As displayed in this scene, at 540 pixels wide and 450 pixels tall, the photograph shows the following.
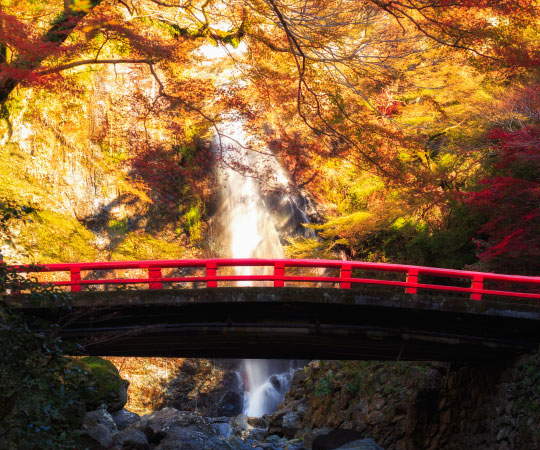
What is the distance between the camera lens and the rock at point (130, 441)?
11.4 meters

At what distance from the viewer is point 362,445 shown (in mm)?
10930

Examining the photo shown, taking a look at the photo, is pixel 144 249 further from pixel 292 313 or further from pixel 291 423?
pixel 292 313

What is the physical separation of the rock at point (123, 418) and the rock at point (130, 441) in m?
1.93

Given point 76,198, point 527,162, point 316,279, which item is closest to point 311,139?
point 527,162

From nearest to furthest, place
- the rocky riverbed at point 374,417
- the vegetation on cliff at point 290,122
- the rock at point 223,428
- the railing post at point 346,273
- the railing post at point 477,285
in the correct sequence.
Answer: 1. the railing post at point 346,273
2. the railing post at point 477,285
3. the rocky riverbed at point 374,417
4. the vegetation on cliff at point 290,122
5. the rock at point 223,428

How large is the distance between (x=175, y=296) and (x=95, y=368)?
7.58m

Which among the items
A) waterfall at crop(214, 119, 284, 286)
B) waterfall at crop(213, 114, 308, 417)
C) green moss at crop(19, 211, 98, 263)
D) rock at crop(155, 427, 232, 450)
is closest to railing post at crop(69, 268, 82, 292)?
rock at crop(155, 427, 232, 450)

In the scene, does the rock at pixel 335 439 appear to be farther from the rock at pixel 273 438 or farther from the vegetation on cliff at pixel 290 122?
the vegetation on cliff at pixel 290 122

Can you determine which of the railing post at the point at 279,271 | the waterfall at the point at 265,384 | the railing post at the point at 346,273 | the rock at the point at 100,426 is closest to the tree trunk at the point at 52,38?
the railing post at the point at 279,271

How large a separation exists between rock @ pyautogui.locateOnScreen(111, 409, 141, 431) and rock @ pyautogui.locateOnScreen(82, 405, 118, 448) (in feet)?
2.05

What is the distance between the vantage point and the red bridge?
26.1ft

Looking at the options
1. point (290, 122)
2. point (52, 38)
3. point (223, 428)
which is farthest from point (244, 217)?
point (52, 38)

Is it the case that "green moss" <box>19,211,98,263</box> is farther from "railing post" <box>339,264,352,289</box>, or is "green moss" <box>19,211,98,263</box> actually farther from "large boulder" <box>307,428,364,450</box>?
"railing post" <box>339,264,352,289</box>

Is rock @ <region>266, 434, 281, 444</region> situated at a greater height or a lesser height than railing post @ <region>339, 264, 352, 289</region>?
lesser
